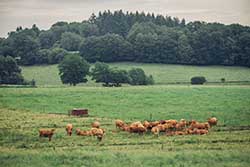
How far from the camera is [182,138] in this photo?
69.8ft

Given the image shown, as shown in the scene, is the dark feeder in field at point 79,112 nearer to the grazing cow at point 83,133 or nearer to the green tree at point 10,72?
the grazing cow at point 83,133

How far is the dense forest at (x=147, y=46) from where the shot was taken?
61.9m

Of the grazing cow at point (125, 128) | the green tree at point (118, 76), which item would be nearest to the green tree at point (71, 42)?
the green tree at point (118, 76)

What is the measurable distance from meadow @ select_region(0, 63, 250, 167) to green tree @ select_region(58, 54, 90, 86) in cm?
1834

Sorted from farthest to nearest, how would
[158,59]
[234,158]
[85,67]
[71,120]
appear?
1. [158,59]
2. [85,67]
3. [71,120]
4. [234,158]

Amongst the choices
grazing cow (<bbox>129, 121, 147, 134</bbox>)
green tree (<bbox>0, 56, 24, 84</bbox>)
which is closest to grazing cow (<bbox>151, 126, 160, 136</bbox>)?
grazing cow (<bbox>129, 121, 147, 134</bbox>)

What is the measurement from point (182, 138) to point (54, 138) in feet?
19.1

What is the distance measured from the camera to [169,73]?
66812 mm

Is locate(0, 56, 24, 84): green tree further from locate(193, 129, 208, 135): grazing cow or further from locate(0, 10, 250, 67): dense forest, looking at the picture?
locate(193, 129, 208, 135): grazing cow

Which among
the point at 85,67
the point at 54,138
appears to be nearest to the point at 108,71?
the point at 85,67

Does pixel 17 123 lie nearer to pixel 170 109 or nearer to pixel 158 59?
pixel 170 109

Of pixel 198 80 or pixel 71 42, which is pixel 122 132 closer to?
pixel 198 80

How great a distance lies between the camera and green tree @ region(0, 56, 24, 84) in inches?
2263

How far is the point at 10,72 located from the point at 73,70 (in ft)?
25.9
